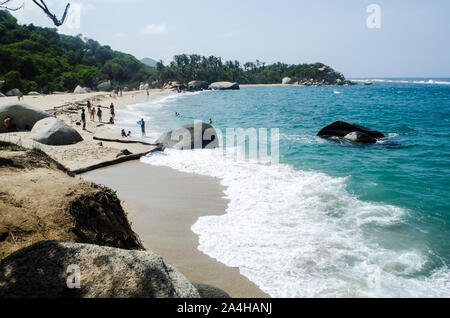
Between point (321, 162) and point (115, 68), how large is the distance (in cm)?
9873

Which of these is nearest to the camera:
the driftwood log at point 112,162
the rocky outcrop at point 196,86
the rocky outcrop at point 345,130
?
the driftwood log at point 112,162

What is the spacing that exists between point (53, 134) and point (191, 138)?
8.68m

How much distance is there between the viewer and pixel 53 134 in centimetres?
1783

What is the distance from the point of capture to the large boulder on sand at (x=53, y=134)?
17641 millimetres

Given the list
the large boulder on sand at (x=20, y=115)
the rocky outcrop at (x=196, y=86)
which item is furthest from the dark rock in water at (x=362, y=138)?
the rocky outcrop at (x=196, y=86)

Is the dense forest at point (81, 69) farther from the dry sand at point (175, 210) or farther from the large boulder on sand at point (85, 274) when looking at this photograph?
the large boulder on sand at point (85, 274)

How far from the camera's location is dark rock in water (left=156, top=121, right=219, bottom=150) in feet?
63.9

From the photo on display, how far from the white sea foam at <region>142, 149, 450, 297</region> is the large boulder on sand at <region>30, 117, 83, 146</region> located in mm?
11749

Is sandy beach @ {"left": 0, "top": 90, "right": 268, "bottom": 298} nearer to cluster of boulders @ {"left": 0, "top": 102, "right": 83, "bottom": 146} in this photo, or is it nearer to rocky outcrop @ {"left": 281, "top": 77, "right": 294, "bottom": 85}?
cluster of boulders @ {"left": 0, "top": 102, "right": 83, "bottom": 146}

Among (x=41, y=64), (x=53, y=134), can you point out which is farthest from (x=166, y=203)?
(x=41, y=64)

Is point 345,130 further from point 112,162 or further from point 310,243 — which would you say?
point 112,162

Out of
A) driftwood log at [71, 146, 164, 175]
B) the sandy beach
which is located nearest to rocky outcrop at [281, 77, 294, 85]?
the sandy beach

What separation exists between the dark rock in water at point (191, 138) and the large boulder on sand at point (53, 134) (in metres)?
5.53
